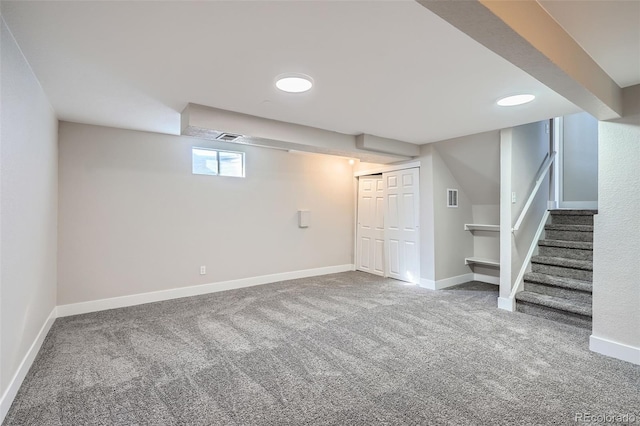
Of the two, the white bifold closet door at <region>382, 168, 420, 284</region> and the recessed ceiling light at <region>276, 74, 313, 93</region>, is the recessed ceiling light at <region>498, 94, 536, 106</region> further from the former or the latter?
the white bifold closet door at <region>382, 168, 420, 284</region>

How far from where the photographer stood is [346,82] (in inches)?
99.7

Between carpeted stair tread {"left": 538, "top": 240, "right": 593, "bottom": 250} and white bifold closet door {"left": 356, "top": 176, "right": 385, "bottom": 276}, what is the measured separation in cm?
249

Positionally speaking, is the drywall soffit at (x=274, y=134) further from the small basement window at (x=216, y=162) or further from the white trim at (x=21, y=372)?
the white trim at (x=21, y=372)

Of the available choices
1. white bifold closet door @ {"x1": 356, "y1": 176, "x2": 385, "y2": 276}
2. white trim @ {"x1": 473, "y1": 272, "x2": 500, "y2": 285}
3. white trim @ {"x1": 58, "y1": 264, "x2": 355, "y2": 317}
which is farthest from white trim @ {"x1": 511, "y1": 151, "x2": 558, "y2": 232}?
white trim @ {"x1": 58, "y1": 264, "x2": 355, "y2": 317}

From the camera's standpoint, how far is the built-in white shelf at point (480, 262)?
16.5ft

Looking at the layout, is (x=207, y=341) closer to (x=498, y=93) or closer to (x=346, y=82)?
(x=346, y=82)

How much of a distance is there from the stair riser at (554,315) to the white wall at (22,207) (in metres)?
4.80

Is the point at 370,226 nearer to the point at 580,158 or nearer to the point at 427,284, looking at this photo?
the point at 427,284

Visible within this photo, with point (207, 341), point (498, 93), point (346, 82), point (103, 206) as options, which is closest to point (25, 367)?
point (207, 341)

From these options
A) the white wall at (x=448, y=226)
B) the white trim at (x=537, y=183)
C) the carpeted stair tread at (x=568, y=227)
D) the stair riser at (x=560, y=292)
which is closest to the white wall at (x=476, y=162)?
the white wall at (x=448, y=226)

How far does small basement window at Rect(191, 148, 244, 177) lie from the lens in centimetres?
468

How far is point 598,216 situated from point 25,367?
15.9 ft

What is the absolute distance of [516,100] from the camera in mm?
2887

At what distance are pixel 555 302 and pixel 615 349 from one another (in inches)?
34.5
